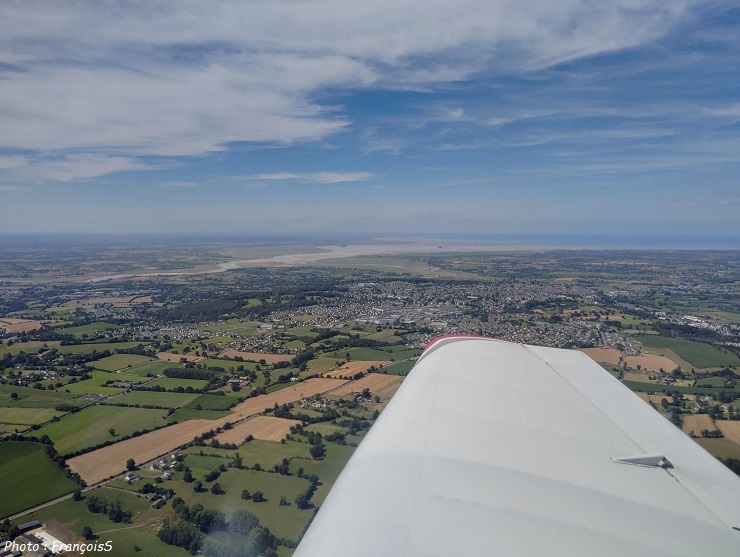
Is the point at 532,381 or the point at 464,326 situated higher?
the point at 532,381

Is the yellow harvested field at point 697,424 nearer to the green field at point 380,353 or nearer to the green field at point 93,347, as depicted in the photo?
the green field at point 380,353

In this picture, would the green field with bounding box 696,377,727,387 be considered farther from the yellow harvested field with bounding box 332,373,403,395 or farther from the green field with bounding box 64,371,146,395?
the green field with bounding box 64,371,146,395

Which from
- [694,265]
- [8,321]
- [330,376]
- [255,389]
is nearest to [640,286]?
[694,265]

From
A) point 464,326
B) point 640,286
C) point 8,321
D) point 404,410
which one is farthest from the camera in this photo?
point 640,286

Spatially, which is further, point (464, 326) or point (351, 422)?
point (464, 326)

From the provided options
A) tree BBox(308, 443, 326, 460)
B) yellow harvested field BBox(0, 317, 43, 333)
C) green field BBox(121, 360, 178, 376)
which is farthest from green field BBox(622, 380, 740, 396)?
yellow harvested field BBox(0, 317, 43, 333)

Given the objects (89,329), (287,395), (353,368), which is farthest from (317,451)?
(89,329)

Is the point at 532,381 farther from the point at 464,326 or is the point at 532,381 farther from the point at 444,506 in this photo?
the point at 464,326
